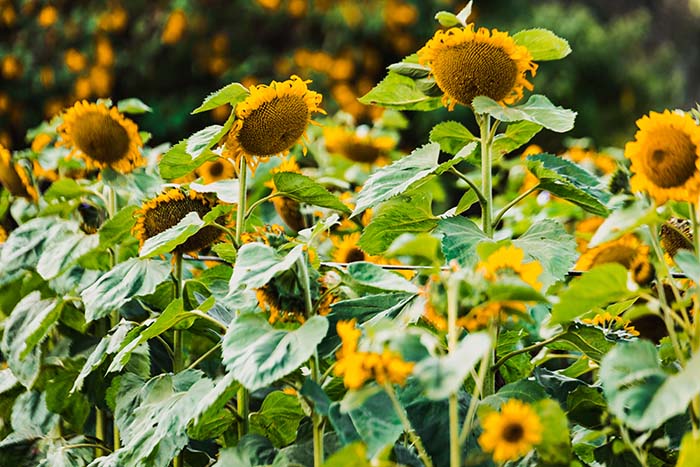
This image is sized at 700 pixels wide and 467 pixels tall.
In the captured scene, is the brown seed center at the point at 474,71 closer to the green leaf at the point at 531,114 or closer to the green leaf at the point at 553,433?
the green leaf at the point at 531,114

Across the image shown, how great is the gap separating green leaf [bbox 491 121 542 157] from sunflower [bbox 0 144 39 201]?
105 cm

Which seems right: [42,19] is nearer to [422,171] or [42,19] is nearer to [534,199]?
[534,199]

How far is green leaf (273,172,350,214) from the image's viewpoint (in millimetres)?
1242

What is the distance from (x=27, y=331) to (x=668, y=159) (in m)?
1.10

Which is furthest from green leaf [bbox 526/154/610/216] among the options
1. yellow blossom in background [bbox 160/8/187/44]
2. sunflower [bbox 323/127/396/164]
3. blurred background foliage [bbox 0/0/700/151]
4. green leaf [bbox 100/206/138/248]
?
yellow blossom in background [bbox 160/8/187/44]

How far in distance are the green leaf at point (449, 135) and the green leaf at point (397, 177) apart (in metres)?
0.05

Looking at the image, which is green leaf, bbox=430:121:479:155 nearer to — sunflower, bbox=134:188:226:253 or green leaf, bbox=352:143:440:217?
green leaf, bbox=352:143:440:217

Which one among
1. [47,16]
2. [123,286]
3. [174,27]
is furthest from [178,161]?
[47,16]

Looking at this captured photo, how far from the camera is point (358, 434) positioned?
2.92 feet

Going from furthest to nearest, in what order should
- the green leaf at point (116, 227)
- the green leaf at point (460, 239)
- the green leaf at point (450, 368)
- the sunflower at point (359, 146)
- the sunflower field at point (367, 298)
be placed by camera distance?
the sunflower at point (359, 146), the green leaf at point (116, 227), the green leaf at point (460, 239), the sunflower field at point (367, 298), the green leaf at point (450, 368)

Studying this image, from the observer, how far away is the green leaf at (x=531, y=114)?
45.4 inches

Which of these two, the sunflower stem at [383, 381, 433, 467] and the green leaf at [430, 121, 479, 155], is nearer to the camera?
the sunflower stem at [383, 381, 433, 467]

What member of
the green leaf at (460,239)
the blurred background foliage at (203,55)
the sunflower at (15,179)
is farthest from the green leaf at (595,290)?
the blurred background foliage at (203,55)

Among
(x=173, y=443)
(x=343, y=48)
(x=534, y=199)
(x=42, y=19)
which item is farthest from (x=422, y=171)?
(x=42, y=19)
